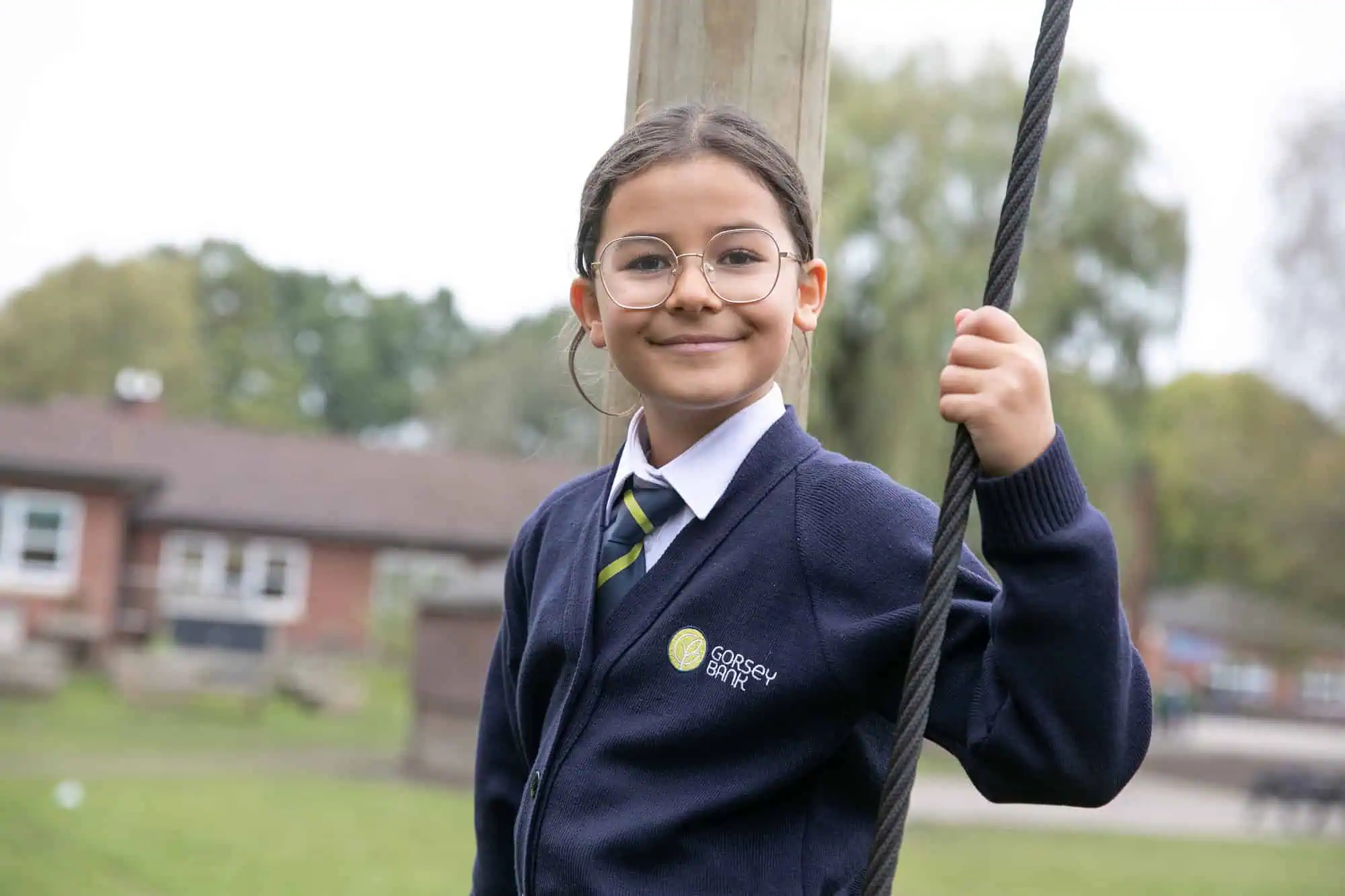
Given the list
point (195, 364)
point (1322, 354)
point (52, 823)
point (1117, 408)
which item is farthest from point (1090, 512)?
point (195, 364)

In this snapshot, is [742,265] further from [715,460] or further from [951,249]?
[951,249]

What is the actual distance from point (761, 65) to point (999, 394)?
40.2 inches

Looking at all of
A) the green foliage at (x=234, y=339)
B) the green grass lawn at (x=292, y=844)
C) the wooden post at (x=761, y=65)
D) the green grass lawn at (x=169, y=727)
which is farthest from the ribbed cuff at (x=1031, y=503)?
the green foliage at (x=234, y=339)

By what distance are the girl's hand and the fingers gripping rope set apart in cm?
3

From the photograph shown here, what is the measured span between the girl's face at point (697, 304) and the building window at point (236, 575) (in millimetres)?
28533

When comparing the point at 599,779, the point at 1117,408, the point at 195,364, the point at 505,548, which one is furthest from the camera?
the point at 195,364

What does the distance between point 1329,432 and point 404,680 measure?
15472 mm

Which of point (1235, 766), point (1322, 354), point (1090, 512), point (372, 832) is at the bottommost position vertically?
point (1235, 766)

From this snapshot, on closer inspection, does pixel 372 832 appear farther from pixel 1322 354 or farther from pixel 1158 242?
pixel 1322 354

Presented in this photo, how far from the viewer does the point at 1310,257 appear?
66.6 ft

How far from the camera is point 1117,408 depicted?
1847 centimetres

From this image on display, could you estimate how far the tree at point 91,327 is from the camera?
40094mm

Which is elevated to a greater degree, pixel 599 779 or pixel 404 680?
pixel 599 779

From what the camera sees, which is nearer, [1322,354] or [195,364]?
[1322,354]
